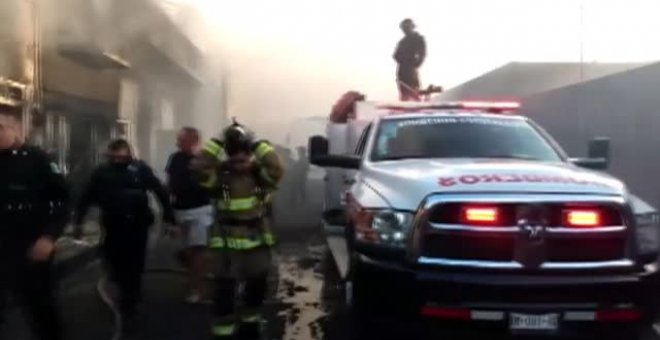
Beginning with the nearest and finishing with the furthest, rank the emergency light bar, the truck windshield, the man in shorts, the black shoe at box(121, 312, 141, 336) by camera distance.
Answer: the truck windshield < the black shoe at box(121, 312, 141, 336) < the man in shorts < the emergency light bar

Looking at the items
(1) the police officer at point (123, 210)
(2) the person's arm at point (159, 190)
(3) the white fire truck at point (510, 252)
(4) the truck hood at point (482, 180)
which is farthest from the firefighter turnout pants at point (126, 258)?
(3) the white fire truck at point (510, 252)

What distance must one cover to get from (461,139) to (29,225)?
310cm

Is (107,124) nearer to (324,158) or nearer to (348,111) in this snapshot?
(348,111)

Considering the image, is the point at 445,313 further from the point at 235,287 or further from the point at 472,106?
the point at 472,106

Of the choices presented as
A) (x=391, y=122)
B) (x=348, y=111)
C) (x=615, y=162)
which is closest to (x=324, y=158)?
(x=391, y=122)

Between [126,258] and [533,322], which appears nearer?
[533,322]

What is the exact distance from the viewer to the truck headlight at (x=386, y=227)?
5750mm

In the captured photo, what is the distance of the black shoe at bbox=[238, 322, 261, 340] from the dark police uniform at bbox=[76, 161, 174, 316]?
1.48m

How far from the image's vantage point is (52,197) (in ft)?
19.5

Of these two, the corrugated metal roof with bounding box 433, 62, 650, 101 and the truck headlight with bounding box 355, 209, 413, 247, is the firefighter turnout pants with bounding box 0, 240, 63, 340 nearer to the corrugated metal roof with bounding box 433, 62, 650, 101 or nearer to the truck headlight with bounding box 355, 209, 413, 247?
the truck headlight with bounding box 355, 209, 413, 247

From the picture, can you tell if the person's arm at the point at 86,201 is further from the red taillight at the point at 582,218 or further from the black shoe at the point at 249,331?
the red taillight at the point at 582,218

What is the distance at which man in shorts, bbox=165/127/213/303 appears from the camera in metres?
8.92

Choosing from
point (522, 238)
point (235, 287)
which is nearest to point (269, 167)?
point (235, 287)

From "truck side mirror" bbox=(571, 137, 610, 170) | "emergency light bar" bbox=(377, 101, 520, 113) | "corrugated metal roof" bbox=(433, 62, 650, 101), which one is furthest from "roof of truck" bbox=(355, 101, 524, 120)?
"corrugated metal roof" bbox=(433, 62, 650, 101)
